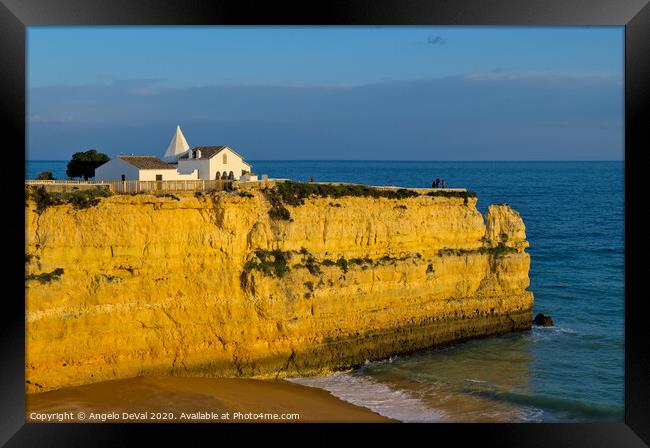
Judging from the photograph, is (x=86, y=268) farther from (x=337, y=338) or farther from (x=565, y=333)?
(x=565, y=333)

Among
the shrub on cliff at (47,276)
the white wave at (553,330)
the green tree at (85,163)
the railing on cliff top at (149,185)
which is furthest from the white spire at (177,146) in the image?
the white wave at (553,330)

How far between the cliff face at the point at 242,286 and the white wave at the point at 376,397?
2.41 ft

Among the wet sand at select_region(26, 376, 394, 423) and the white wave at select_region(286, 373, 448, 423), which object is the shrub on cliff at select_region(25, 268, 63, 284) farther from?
the white wave at select_region(286, 373, 448, 423)

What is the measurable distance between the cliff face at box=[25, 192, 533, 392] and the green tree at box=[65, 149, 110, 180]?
6934 millimetres

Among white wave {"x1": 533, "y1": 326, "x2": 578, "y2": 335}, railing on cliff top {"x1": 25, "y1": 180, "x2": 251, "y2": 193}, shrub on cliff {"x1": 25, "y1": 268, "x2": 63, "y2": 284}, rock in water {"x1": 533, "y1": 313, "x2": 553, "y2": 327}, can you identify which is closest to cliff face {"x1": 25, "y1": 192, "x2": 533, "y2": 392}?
shrub on cliff {"x1": 25, "y1": 268, "x2": 63, "y2": 284}

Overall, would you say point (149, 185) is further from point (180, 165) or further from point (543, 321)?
point (543, 321)

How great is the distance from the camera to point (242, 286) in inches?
843

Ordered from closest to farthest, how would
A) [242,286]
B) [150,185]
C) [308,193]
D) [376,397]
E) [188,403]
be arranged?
[188,403] → [376,397] → [242,286] → [150,185] → [308,193]

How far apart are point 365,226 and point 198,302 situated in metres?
6.21

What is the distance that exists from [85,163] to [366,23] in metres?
16.9

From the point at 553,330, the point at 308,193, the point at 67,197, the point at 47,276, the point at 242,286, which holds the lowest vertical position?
the point at 553,330

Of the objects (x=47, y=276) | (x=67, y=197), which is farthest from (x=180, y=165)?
(x=47, y=276)

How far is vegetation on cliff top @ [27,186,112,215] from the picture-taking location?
63.7ft

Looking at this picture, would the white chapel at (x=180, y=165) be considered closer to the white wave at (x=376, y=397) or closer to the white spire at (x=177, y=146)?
the white spire at (x=177, y=146)
